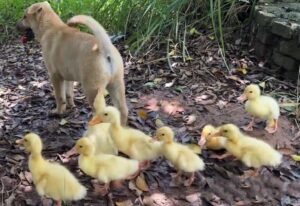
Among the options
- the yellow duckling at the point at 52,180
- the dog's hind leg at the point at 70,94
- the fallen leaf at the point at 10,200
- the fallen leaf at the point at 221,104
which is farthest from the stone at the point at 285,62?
the fallen leaf at the point at 10,200

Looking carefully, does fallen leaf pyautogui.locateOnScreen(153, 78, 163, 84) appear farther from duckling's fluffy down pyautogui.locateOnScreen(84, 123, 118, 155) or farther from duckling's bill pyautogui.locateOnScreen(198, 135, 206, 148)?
duckling's fluffy down pyautogui.locateOnScreen(84, 123, 118, 155)

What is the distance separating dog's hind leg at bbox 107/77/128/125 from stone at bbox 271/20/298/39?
1.93 meters

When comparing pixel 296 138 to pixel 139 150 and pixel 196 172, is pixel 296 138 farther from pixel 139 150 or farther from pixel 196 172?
pixel 139 150

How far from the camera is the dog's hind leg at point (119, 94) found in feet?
13.6

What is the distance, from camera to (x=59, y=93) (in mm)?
4652

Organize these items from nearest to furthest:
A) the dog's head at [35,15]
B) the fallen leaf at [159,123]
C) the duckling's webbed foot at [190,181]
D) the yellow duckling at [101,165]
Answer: the yellow duckling at [101,165] → the duckling's webbed foot at [190,181] → the fallen leaf at [159,123] → the dog's head at [35,15]

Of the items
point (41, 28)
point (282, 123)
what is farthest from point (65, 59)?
point (282, 123)

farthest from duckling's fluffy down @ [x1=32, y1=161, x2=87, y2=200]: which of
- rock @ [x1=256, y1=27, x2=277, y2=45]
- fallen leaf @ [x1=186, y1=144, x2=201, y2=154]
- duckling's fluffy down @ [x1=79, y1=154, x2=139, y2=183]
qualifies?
rock @ [x1=256, y1=27, x2=277, y2=45]

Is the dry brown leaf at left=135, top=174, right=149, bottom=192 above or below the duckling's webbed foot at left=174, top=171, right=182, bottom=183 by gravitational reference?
below

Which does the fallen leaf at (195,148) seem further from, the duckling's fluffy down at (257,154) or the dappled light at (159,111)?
the duckling's fluffy down at (257,154)

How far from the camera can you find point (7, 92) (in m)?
5.41

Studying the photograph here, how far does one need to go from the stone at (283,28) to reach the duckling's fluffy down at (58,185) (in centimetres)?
298

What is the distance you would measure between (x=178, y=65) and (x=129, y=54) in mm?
688

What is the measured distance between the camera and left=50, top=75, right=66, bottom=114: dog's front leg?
461 centimetres
